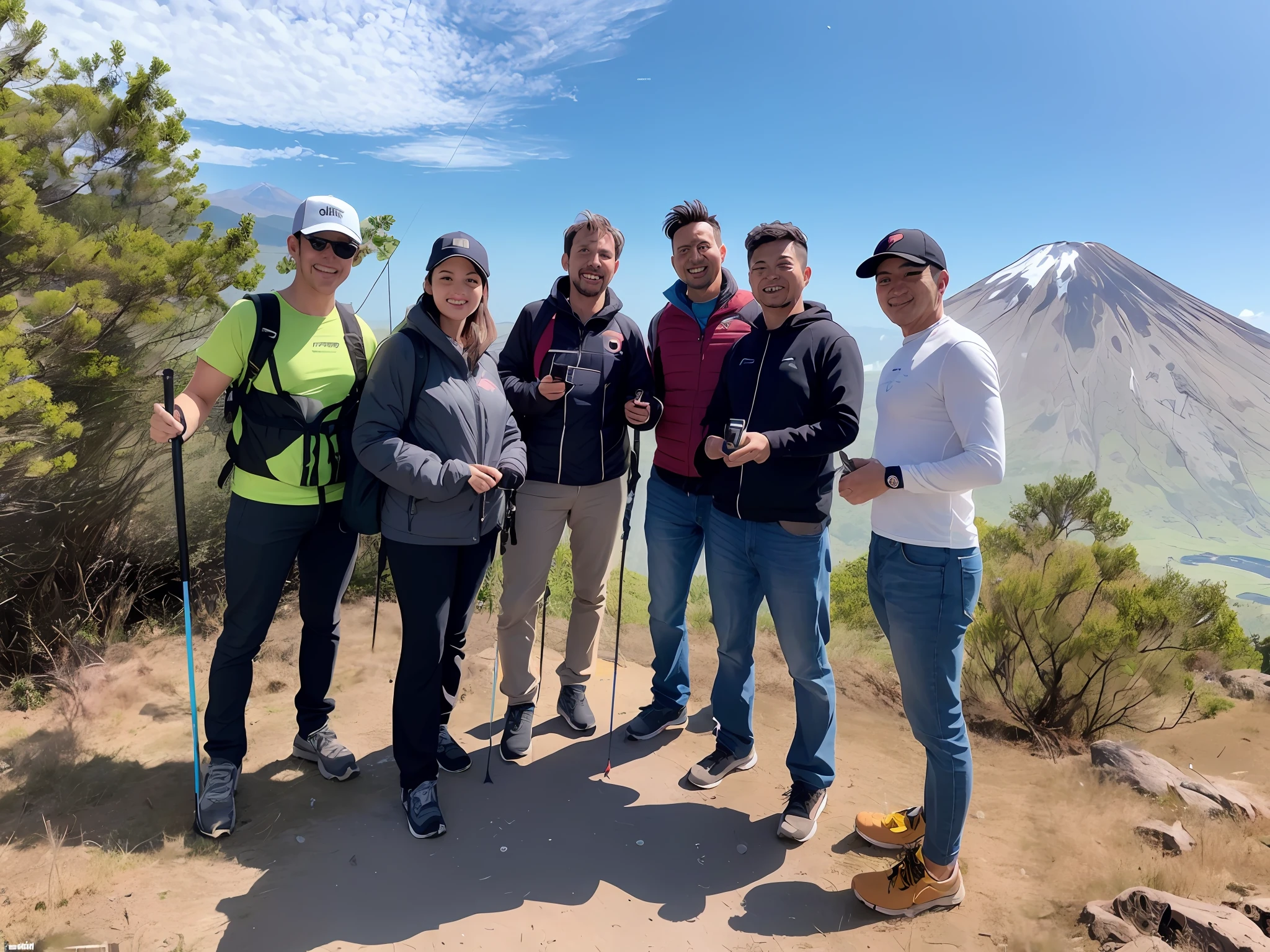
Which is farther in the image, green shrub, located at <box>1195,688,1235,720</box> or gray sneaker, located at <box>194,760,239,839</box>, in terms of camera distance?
green shrub, located at <box>1195,688,1235,720</box>

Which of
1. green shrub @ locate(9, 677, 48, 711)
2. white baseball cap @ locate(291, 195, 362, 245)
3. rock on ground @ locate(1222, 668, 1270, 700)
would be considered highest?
white baseball cap @ locate(291, 195, 362, 245)

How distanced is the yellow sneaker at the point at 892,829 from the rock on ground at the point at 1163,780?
1981 mm

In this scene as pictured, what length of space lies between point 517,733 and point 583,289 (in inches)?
110

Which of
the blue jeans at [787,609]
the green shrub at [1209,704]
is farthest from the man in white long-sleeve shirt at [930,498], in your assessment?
the green shrub at [1209,704]

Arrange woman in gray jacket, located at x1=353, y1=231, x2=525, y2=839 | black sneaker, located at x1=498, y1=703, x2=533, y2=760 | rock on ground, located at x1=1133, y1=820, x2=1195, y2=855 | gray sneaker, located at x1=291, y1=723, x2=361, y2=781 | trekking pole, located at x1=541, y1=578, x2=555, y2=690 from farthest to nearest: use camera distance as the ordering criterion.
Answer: trekking pole, located at x1=541, y1=578, x2=555, y2=690 < black sneaker, located at x1=498, y1=703, x2=533, y2=760 < gray sneaker, located at x1=291, y1=723, x2=361, y2=781 < rock on ground, located at x1=1133, y1=820, x2=1195, y2=855 < woman in gray jacket, located at x1=353, y1=231, x2=525, y2=839

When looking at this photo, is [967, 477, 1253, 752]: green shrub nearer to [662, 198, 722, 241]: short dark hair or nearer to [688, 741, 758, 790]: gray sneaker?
[688, 741, 758, 790]: gray sneaker

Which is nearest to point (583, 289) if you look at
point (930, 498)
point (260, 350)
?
point (260, 350)

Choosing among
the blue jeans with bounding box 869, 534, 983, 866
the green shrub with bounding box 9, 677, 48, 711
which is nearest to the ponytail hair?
the blue jeans with bounding box 869, 534, 983, 866

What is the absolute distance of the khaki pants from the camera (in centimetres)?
392

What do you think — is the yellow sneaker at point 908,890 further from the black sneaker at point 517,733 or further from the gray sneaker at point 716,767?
the black sneaker at point 517,733

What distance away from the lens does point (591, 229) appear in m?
3.76

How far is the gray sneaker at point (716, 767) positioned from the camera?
3932 millimetres

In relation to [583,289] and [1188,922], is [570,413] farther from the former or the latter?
[1188,922]

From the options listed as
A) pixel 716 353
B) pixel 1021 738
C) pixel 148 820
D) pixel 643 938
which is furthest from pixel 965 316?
pixel 148 820
